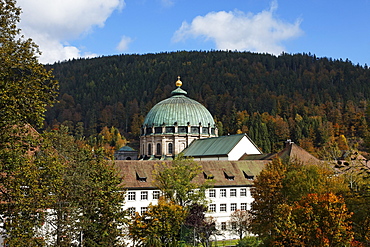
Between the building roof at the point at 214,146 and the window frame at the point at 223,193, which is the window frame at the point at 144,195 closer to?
the window frame at the point at 223,193

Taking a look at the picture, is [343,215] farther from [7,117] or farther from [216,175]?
[216,175]

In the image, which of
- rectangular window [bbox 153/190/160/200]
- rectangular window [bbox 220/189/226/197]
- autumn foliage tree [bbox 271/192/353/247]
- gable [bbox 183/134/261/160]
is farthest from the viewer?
gable [bbox 183/134/261/160]

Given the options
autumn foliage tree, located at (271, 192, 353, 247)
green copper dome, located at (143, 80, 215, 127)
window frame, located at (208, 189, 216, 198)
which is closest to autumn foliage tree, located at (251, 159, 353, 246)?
autumn foliage tree, located at (271, 192, 353, 247)

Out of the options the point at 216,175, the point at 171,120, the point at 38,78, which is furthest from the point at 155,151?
the point at 38,78

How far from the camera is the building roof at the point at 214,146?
75.6 metres

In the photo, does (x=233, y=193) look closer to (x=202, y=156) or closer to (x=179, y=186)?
(x=179, y=186)

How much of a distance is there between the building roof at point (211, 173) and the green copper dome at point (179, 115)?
116ft

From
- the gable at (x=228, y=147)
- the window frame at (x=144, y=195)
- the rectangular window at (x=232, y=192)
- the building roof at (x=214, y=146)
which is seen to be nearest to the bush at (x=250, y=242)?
the rectangular window at (x=232, y=192)

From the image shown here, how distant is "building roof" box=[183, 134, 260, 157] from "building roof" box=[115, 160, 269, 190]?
14728mm

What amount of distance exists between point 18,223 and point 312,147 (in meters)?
112

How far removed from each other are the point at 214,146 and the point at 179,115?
1754 cm

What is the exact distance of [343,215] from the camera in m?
28.0

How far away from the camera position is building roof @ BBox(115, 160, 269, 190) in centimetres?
4971

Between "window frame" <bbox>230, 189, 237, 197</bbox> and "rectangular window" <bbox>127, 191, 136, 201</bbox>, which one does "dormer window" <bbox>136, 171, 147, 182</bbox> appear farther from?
"window frame" <bbox>230, 189, 237, 197</bbox>
